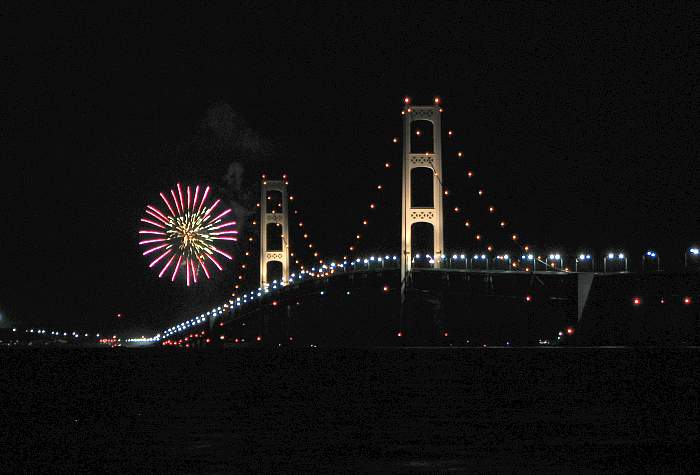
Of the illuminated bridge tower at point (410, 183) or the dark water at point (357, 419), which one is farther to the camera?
the illuminated bridge tower at point (410, 183)

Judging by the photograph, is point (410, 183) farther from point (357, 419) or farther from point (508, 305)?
point (357, 419)

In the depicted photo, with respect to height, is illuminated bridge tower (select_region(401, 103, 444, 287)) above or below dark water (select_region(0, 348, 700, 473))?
above

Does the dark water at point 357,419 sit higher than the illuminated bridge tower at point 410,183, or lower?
lower

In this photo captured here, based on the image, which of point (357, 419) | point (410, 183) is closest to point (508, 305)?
point (410, 183)

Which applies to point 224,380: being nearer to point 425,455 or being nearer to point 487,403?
point 487,403

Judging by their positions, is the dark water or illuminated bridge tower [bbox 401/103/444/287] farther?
illuminated bridge tower [bbox 401/103/444/287]
